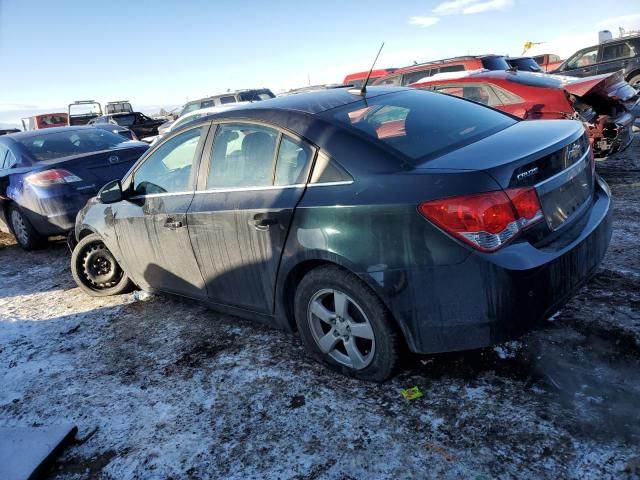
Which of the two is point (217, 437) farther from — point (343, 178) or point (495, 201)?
point (495, 201)

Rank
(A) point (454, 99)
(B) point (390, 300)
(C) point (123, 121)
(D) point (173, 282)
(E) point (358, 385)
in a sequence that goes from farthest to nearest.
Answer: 1. (C) point (123, 121)
2. (D) point (173, 282)
3. (A) point (454, 99)
4. (E) point (358, 385)
5. (B) point (390, 300)

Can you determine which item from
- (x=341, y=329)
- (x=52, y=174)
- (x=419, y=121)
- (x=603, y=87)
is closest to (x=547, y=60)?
(x=603, y=87)

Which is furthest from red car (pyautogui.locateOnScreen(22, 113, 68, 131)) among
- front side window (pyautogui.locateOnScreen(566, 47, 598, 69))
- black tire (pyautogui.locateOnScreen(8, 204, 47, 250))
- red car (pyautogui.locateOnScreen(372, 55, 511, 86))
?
front side window (pyautogui.locateOnScreen(566, 47, 598, 69))

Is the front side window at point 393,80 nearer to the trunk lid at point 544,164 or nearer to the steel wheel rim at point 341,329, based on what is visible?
the trunk lid at point 544,164

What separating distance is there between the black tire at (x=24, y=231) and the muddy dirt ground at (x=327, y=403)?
3004mm

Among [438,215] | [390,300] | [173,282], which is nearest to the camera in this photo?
[438,215]

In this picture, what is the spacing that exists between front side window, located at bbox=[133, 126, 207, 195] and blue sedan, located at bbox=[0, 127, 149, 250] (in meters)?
2.52

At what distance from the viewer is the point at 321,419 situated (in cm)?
263

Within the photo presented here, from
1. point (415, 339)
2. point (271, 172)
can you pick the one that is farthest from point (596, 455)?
point (271, 172)

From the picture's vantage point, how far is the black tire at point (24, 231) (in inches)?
260

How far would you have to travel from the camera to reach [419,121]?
3.09 meters

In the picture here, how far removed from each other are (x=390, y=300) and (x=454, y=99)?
1.79m

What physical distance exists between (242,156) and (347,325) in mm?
1284

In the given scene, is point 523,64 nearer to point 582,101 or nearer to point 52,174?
point 582,101
